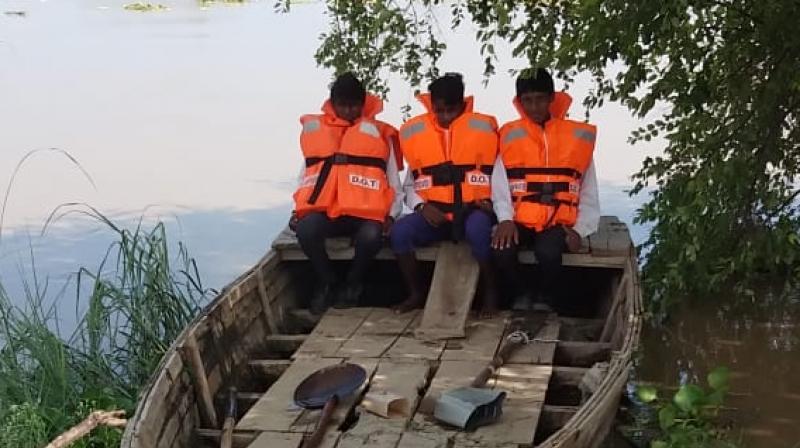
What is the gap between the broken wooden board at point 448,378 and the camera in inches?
152

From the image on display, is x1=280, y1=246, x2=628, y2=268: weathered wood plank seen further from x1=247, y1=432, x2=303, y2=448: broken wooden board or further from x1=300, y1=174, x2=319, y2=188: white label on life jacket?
x1=247, y1=432, x2=303, y2=448: broken wooden board

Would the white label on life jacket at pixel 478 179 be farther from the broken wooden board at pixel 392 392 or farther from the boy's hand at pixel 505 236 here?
the broken wooden board at pixel 392 392

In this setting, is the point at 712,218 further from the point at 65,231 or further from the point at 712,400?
the point at 65,231

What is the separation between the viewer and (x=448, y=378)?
410 cm

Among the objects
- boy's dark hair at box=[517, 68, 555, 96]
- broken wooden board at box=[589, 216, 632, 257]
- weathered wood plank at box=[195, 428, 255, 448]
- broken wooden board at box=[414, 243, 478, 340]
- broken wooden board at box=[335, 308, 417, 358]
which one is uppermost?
boy's dark hair at box=[517, 68, 555, 96]

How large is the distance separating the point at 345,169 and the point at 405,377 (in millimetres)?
1183

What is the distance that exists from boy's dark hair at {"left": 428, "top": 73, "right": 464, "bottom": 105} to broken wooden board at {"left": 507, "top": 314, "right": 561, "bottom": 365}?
43.2 inches

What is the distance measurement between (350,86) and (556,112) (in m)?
0.95

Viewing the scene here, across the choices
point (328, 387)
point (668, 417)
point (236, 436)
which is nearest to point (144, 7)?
point (328, 387)

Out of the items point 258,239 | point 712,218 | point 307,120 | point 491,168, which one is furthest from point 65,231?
point 712,218

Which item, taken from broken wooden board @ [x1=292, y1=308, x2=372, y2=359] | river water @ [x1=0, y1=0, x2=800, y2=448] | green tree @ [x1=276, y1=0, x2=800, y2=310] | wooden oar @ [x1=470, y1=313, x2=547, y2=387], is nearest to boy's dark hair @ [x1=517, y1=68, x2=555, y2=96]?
green tree @ [x1=276, y1=0, x2=800, y2=310]

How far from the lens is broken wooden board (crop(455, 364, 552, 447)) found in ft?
11.7

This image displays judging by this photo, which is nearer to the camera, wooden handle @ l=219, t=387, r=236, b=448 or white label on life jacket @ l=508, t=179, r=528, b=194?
wooden handle @ l=219, t=387, r=236, b=448

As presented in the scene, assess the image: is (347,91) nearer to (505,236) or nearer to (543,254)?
(505,236)
